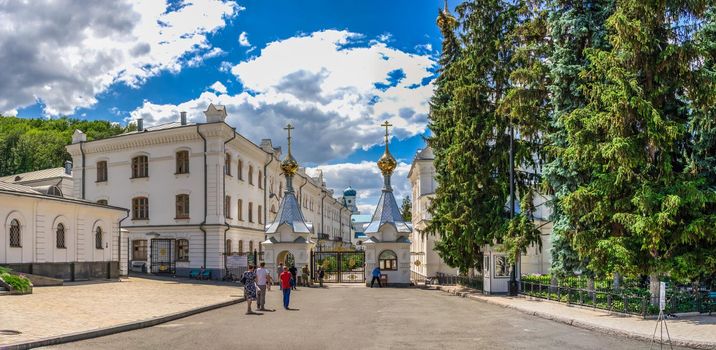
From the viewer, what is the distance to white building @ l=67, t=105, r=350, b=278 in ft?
131

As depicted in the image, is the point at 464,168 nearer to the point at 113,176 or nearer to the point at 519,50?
the point at 519,50

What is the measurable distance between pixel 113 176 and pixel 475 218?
2584 centimetres

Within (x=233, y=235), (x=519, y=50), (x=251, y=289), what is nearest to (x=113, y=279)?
(x=233, y=235)

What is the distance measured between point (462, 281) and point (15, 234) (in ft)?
70.6

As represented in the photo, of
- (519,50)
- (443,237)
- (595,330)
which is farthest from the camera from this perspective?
(443,237)

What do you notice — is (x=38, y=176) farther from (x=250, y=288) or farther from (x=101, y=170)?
(x=250, y=288)

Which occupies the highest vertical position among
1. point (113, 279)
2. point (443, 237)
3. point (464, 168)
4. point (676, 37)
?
point (676, 37)

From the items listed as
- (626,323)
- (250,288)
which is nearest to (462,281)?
(250,288)

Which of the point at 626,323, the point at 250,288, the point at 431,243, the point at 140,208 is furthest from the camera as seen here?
the point at 431,243

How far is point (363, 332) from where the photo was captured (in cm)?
1516

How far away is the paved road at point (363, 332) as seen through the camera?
1295 centimetres

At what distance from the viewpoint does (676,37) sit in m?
19.4

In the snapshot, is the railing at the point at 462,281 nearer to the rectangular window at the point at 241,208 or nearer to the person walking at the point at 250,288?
the person walking at the point at 250,288

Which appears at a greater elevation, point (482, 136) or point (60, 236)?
point (482, 136)
